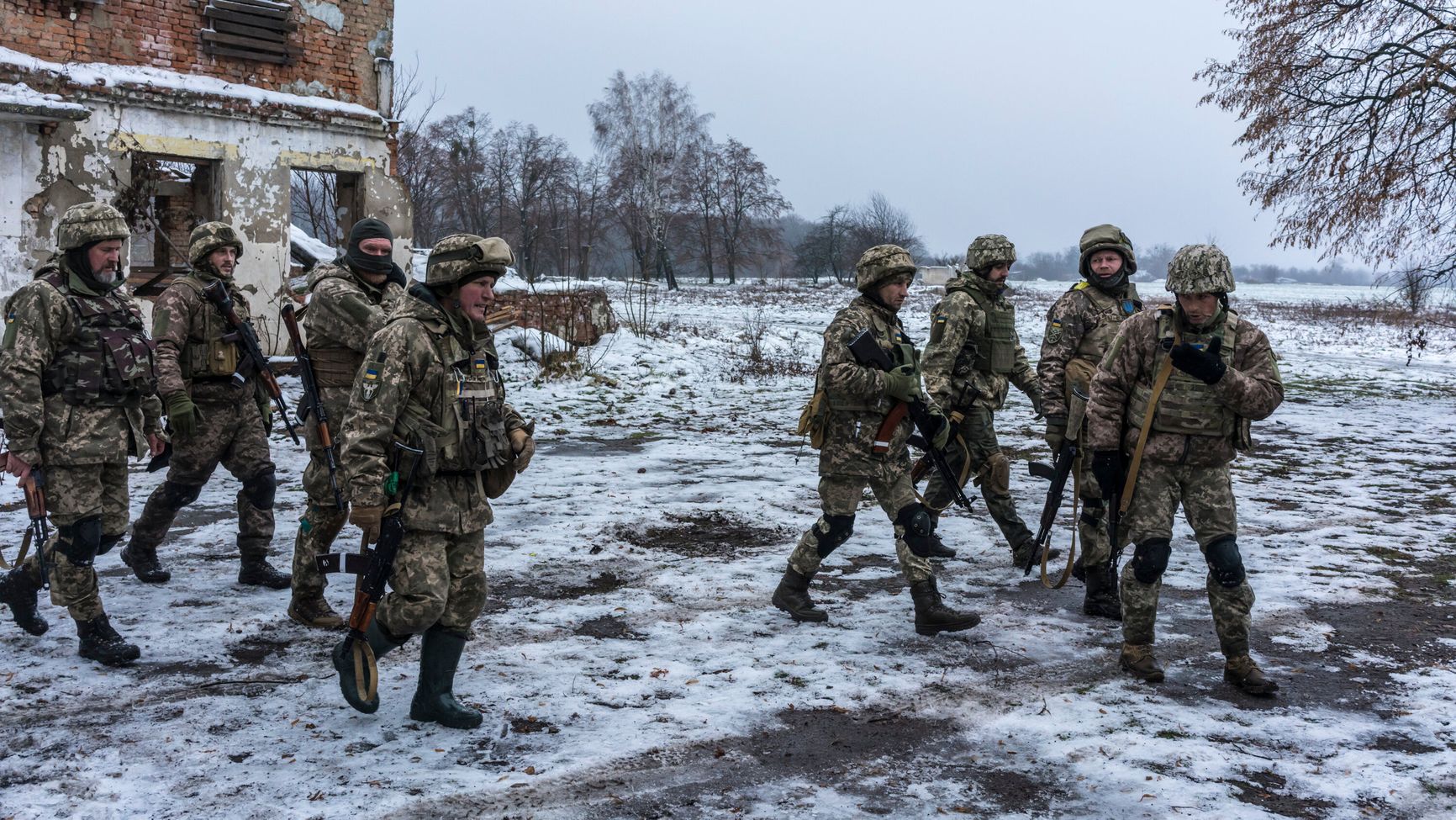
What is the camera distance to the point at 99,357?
4.44m

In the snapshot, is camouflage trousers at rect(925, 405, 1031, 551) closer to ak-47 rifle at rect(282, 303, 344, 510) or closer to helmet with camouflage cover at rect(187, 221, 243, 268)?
ak-47 rifle at rect(282, 303, 344, 510)

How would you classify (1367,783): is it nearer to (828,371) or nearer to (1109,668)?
(1109,668)

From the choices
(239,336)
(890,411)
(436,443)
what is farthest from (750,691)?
(239,336)

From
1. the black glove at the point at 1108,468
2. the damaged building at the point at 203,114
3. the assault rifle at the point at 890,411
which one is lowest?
the black glove at the point at 1108,468

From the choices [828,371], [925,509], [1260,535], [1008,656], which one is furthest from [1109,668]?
[1260,535]

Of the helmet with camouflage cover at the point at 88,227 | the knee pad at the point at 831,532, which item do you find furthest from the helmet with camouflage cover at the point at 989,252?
the helmet with camouflage cover at the point at 88,227

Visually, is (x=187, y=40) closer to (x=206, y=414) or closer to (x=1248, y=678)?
(x=206, y=414)

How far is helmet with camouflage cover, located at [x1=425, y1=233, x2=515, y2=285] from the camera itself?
11.8ft

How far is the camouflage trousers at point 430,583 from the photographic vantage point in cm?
360

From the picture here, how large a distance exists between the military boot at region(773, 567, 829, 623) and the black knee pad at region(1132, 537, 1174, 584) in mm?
1478

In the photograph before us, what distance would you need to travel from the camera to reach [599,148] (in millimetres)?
50625

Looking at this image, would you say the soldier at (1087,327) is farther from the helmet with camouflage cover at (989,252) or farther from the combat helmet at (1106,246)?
the helmet with camouflage cover at (989,252)

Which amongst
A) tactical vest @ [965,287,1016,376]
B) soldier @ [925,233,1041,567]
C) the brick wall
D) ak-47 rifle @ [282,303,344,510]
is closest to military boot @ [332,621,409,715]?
ak-47 rifle @ [282,303,344,510]

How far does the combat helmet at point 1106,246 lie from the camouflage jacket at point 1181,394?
3.82 ft
